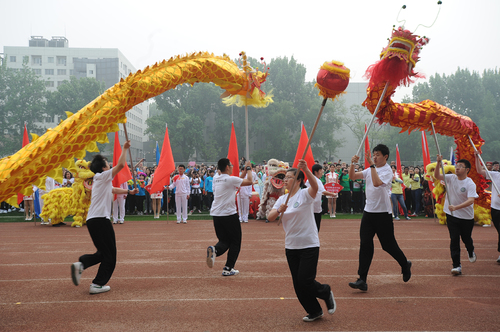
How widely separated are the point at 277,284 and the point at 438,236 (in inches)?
254

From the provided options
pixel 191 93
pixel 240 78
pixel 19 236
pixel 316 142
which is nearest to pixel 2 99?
pixel 191 93

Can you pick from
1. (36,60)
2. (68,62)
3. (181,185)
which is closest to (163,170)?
(181,185)

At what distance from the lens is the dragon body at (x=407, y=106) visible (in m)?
5.82

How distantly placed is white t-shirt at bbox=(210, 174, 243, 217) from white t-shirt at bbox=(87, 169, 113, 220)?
1634 mm

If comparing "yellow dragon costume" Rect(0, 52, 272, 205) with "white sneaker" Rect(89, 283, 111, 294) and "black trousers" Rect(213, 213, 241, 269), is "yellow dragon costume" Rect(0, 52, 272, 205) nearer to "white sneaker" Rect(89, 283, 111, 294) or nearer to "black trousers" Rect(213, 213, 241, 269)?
"white sneaker" Rect(89, 283, 111, 294)

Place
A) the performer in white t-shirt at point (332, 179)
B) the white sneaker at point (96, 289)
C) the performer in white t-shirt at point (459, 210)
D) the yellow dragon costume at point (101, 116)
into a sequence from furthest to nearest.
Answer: the performer in white t-shirt at point (332, 179) < the performer in white t-shirt at point (459, 210) < the white sneaker at point (96, 289) < the yellow dragon costume at point (101, 116)

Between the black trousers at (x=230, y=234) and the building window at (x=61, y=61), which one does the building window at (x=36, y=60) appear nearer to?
the building window at (x=61, y=61)

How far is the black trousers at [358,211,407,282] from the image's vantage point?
5.22 m

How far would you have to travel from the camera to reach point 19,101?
48719 millimetres

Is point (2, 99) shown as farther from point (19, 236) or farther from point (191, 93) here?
point (19, 236)

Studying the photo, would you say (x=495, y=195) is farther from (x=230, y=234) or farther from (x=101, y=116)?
(x=101, y=116)

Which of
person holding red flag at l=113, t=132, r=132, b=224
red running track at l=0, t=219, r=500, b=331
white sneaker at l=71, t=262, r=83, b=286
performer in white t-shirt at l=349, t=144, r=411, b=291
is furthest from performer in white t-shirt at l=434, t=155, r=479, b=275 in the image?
person holding red flag at l=113, t=132, r=132, b=224

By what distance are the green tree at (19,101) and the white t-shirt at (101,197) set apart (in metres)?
49.1

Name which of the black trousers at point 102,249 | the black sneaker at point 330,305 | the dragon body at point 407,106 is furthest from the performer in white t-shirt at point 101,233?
the dragon body at point 407,106
